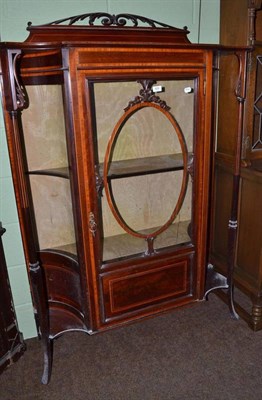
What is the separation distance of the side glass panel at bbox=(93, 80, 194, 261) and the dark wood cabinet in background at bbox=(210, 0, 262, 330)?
11.0 inches

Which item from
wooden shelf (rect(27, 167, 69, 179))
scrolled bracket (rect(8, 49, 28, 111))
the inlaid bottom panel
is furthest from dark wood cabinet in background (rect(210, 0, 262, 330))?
scrolled bracket (rect(8, 49, 28, 111))

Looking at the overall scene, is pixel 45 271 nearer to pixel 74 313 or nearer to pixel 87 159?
pixel 74 313

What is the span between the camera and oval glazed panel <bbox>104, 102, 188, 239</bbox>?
1367 millimetres

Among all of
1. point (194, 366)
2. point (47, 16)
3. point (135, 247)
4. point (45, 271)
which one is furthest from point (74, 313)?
point (47, 16)

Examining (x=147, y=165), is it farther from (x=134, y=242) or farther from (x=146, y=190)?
(x=134, y=242)

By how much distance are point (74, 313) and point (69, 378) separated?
27cm

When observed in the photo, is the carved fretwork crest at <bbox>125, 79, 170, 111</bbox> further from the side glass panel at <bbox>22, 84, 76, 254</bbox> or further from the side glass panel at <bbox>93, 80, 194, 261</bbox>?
the side glass panel at <bbox>22, 84, 76, 254</bbox>

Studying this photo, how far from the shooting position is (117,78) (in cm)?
119

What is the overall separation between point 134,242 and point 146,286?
0.67 feet

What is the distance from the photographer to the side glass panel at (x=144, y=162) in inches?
51.0

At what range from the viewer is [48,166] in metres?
1.46

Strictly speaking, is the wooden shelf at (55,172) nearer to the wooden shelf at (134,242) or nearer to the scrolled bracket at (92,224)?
the scrolled bracket at (92,224)

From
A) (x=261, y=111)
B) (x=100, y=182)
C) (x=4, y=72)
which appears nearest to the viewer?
(x=4, y=72)

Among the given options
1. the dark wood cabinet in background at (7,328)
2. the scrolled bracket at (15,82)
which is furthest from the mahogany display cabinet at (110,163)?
the dark wood cabinet in background at (7,328)
